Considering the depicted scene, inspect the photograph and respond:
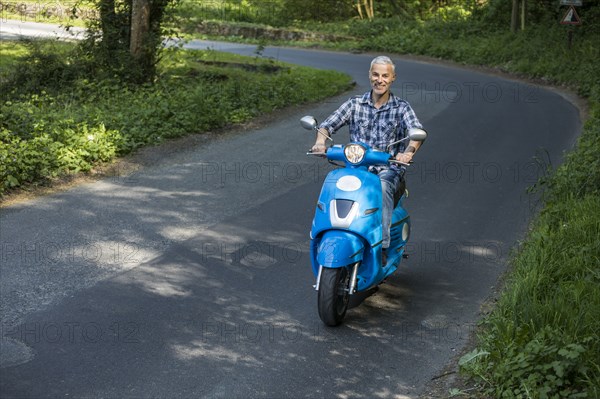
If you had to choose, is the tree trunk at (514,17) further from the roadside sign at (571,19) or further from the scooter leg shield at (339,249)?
the scooter leg shield at (339,249)

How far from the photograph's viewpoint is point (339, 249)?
6.78 metres

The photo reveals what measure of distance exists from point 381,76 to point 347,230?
57.2 inches

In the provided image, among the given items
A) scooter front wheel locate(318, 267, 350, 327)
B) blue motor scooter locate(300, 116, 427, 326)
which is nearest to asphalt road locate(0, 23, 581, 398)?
scooter front wheel locate(318, 267, 350, 327)

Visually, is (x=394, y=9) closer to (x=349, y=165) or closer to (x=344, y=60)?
(x=344, y=60)

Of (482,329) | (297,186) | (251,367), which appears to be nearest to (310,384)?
(251,367)

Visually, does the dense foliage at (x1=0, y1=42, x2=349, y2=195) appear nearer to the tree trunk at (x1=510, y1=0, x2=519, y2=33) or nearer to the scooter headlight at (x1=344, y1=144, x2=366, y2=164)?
the scooter headlight at (x1=344, y1=144, x2=366, y2=164)

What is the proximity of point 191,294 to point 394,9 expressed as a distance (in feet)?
130

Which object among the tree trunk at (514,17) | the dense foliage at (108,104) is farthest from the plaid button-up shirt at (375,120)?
the tree trunk at (514,17)

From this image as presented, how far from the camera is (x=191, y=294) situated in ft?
25.3

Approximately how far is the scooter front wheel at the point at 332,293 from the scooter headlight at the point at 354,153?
85cm

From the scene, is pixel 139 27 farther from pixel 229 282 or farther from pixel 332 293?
pixel 332 293

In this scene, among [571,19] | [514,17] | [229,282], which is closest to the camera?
[229,282]

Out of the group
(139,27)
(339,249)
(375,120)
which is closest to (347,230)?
(339,249)

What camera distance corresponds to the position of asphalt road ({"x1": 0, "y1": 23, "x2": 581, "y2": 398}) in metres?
6.13
